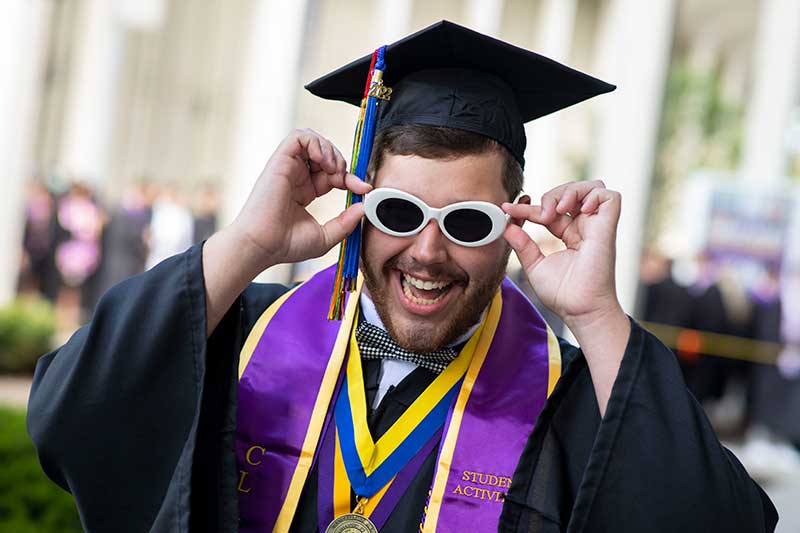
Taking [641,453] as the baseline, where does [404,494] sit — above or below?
below

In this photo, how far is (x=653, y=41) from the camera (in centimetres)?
1578

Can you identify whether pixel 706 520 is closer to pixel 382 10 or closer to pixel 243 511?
pixel 243 511

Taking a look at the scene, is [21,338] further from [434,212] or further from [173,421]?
[434,212]

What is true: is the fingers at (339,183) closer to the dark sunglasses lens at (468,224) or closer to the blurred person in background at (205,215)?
the dark sunglasses lens at (468,224)

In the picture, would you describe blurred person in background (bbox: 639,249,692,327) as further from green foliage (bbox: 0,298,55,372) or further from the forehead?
the forehead

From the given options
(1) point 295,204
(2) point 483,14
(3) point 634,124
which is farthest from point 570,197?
(2) point 483,14

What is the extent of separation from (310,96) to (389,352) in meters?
18.1

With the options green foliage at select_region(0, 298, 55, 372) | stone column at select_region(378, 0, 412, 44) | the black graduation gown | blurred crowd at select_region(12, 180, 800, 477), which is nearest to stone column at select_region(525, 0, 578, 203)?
stone column at select_region(378, 0, 412, 44)

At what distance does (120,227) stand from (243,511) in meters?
12.7

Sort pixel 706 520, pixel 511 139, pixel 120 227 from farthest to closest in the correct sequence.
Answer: pixel 120 227
pixel 511 139
pixel 706 520

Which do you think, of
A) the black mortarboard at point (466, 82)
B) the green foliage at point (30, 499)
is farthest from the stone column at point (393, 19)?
the black mortarboard at point (466, 82)

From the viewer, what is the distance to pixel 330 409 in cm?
239

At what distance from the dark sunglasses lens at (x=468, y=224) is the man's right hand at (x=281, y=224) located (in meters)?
0.22

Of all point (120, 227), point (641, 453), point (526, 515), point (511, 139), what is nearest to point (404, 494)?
point (526, 515)
